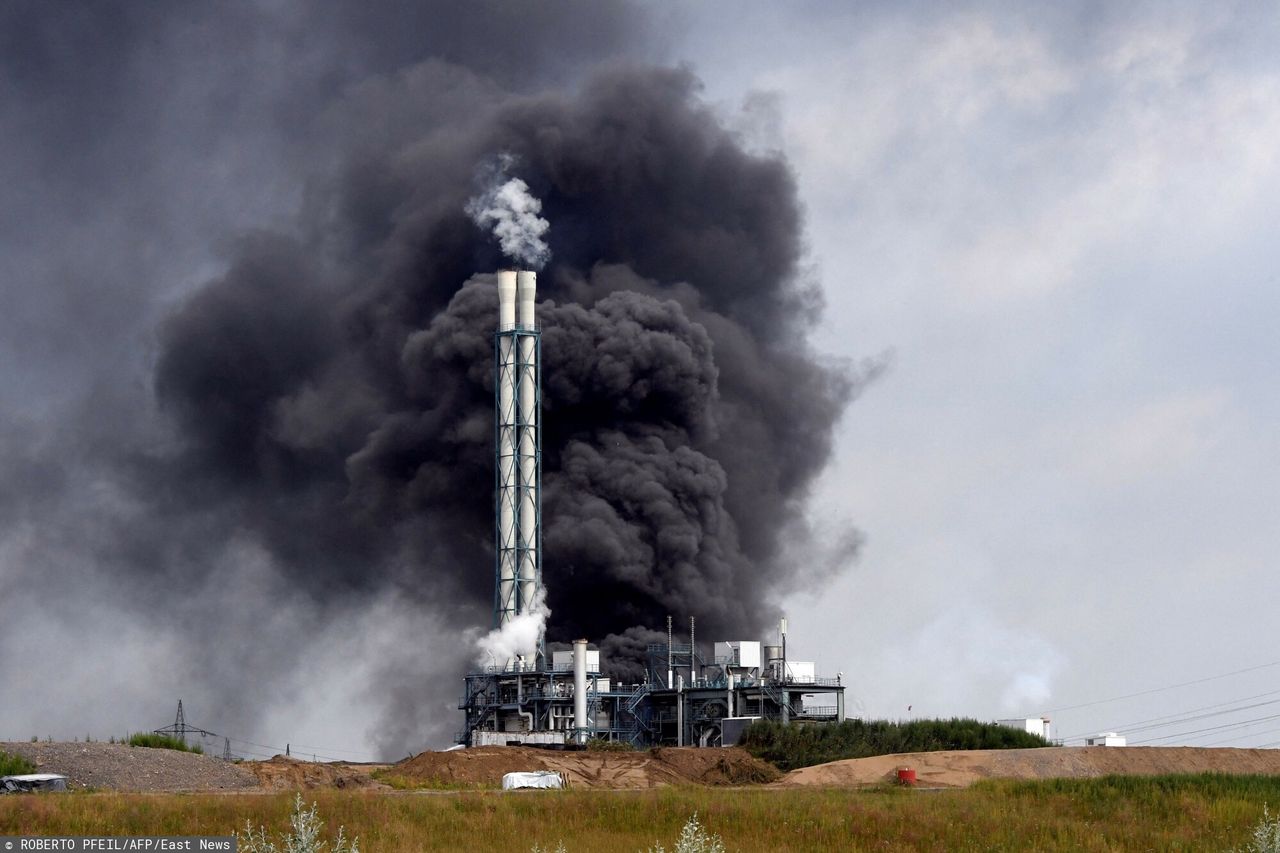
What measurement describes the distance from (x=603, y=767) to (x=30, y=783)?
26261 millimetres

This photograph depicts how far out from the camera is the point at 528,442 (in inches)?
4107

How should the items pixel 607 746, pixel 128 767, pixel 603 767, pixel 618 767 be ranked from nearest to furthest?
pixel 128 767
pixel 603 767
pixel 618 767
pixel 607 746

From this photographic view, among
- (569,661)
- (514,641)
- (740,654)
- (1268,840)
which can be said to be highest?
(514,641)

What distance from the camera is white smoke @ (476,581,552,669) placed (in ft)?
326

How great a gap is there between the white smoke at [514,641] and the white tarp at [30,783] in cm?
4716

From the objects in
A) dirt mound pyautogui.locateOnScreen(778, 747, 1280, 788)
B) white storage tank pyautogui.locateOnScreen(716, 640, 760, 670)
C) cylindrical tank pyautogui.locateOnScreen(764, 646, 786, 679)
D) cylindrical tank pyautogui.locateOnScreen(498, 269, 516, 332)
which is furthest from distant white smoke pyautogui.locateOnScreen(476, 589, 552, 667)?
dirt mound pyautogui.locateOnScreen(778, 747, 1280, 788)

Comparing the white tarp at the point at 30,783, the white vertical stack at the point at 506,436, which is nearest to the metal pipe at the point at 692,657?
the white vertical stack at the point at 506,436

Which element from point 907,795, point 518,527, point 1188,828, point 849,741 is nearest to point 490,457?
point 518,527

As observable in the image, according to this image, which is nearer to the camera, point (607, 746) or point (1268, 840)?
point (1268, 840)

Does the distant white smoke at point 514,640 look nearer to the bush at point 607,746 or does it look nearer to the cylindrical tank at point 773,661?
the bush at point 607,746

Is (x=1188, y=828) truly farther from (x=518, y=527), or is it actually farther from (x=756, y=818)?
(x=518, y=527)

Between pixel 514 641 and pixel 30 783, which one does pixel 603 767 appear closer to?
pixel 30 783

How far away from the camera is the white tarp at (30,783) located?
52594 millimetres

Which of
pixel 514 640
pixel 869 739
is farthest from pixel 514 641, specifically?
pixel 869 739
